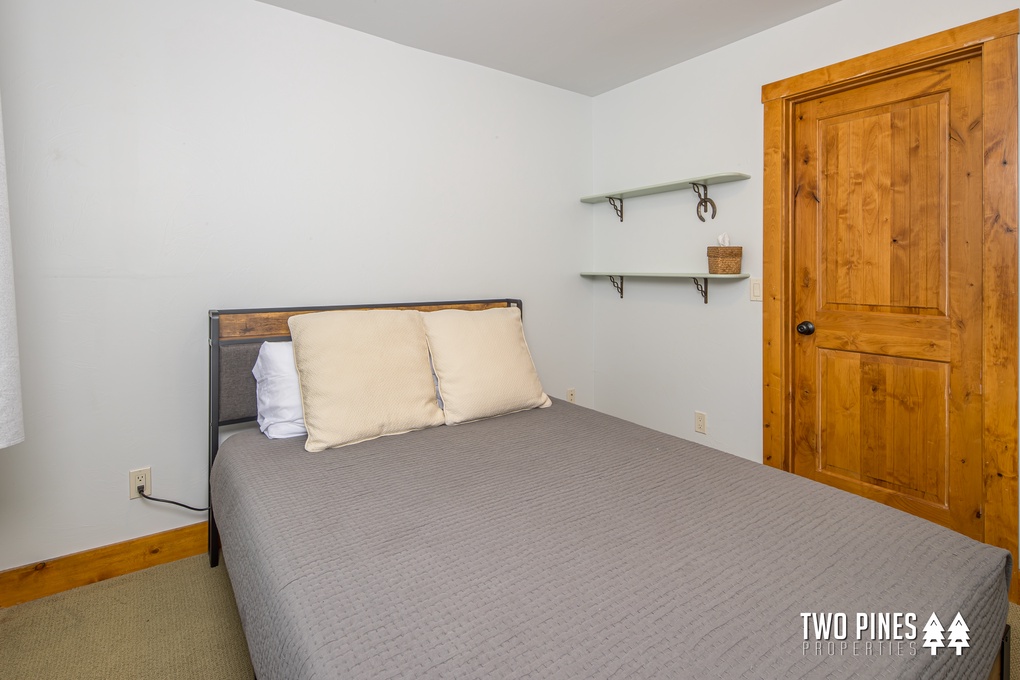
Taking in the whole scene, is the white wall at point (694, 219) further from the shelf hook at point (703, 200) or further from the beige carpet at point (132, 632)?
the beige carpet at point (132, 632)

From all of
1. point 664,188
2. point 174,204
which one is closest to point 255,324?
point 174,204

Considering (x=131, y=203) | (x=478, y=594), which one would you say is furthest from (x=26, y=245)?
(x=478, y=594)

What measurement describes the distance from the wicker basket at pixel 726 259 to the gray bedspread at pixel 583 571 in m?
1.17

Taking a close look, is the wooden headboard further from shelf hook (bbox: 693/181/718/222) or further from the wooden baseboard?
shelf hook (bbox: 693/181/718/222)

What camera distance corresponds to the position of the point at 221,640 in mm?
1781

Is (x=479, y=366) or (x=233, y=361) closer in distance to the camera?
(x=233, y=361)

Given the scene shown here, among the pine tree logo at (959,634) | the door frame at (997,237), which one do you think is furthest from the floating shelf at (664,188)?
the pine tree logo at (959,634)

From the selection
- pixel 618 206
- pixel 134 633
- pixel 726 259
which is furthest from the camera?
pixel 618 206

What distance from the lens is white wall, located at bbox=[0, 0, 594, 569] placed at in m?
1.93

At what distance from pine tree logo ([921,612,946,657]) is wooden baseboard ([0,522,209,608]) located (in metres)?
2.42

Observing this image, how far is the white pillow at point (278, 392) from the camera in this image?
2113mm

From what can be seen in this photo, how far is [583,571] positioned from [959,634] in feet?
2.26

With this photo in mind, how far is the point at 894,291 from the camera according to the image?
89.2 inches
